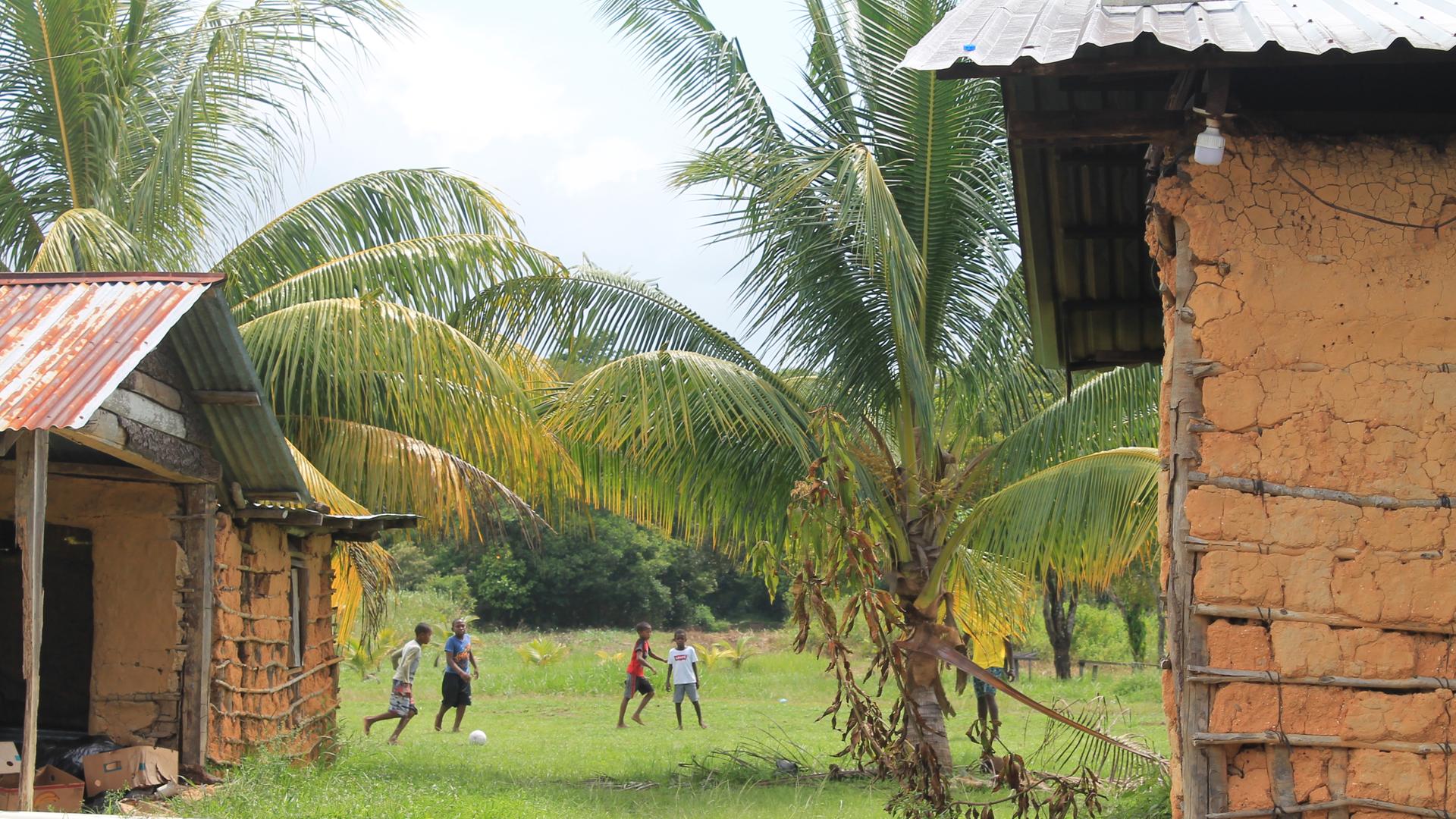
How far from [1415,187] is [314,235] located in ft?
32.1

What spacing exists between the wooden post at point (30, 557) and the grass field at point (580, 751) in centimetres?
160

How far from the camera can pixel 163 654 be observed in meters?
9.16

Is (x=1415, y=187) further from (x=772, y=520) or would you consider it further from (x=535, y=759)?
(x=535, y=759)

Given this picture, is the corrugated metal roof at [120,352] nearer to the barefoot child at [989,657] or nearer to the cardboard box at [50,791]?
the cardboard box at [50,791]

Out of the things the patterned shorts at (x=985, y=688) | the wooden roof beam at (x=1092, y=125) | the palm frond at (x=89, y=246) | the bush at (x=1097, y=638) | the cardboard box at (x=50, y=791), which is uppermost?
the palm frond at (x=89, y=246)

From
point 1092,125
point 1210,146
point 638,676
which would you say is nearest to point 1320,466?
point 1210,146

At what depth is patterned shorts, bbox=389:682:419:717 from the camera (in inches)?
535

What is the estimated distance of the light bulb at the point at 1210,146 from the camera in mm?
4285

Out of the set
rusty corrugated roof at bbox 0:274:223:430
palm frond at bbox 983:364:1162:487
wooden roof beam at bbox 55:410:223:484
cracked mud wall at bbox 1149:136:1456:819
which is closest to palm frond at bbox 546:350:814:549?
palm frond at bbox 983:364:1162:487

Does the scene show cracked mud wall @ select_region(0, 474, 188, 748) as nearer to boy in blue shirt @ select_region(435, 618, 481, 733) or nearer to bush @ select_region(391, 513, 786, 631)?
boy in blue shirt @ select_region(435, 618, 481, 733)

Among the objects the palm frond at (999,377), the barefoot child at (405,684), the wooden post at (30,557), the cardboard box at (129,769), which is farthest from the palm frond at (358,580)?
the wooden post at (30,557)

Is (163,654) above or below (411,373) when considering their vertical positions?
below

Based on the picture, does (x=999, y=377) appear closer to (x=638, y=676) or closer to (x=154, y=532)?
(x=154, y=532)

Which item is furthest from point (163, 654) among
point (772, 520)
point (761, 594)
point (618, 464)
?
point (761, 594)
